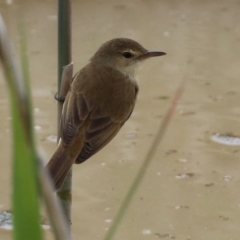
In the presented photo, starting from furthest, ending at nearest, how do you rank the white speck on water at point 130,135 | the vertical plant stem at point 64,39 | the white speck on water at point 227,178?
the white speck on water at point 130,135
the white speck on water at point 227,178
the vertical plant stem at point 64,39

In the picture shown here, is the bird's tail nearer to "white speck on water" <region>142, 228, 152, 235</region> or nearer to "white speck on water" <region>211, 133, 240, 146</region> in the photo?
"white speck on water" <region>142, 228, 152, 235</region>

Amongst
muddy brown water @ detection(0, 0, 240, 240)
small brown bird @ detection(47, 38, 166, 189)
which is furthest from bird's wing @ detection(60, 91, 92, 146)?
muddy brown water @ detection(0, 0, 240, 240)

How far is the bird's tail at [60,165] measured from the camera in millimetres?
1504

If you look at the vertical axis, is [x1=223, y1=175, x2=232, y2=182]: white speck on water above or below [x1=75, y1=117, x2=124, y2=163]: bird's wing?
below

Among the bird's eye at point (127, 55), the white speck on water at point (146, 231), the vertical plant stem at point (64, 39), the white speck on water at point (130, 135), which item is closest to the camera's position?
the vertical plant stem at point (64, 39)

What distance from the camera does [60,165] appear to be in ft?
5.22

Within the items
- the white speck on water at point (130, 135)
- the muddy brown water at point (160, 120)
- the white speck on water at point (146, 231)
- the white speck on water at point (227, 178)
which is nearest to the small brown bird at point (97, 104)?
the muddy brown water at point (160, 120)

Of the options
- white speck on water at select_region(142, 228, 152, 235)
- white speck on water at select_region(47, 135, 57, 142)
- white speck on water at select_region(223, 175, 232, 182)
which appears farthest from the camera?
white speck on water at select_region(47, 135, 57, 142)

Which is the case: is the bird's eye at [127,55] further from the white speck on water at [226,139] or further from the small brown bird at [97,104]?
the white speck on water at [226,139]

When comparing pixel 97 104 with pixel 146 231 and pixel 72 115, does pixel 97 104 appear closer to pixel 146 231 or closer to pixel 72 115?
pixel 72 115

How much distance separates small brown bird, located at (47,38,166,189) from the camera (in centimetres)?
170

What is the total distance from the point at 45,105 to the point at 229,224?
133 centimetres

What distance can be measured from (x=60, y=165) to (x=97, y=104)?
411 mm

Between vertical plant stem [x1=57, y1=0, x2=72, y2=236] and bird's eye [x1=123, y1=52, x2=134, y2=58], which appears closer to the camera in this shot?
vertical plant stem [x1=57, y1=0, x2=72, y2=236]
